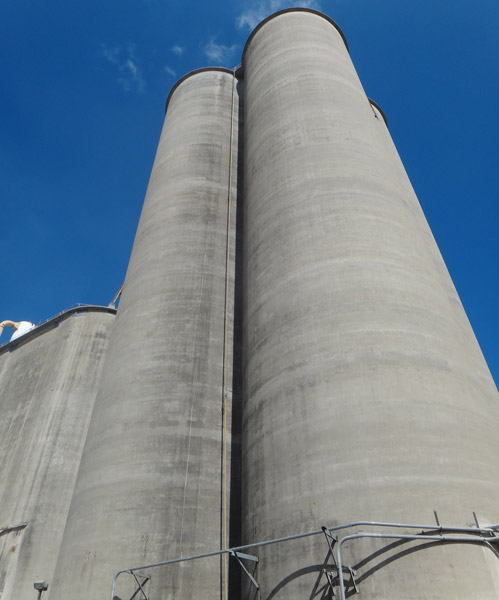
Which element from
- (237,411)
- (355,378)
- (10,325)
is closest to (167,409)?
(237,411)

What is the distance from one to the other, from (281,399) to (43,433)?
51.0 ft

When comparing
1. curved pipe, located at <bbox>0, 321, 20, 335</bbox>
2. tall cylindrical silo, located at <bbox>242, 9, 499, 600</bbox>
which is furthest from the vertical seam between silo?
curved pipe, located at <bbox>0, 321, 20, 335</bbox>

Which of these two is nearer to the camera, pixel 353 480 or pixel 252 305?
pixel 353 480

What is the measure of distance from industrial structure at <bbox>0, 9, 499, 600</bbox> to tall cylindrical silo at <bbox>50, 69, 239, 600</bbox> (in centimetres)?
6

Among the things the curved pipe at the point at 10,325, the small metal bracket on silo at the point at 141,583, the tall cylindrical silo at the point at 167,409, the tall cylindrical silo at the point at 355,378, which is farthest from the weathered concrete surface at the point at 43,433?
the curved pipe at the point at 10,325

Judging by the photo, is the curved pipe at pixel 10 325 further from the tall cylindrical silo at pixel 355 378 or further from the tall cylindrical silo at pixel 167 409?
the tall cylindrical silo at pixel 355 378

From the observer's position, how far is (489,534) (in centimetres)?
832

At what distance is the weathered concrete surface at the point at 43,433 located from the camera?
1983 centimetres

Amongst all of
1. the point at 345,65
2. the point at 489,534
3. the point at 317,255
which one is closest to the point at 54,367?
the point at 317,255

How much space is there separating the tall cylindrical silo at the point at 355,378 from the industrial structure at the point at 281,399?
44 mm

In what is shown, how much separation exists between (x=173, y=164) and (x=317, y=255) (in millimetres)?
10742

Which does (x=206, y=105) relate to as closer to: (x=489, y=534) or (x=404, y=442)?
(x=404, y=442)

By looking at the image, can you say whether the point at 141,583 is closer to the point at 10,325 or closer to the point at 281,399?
the point at 281,399

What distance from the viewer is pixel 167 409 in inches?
566
